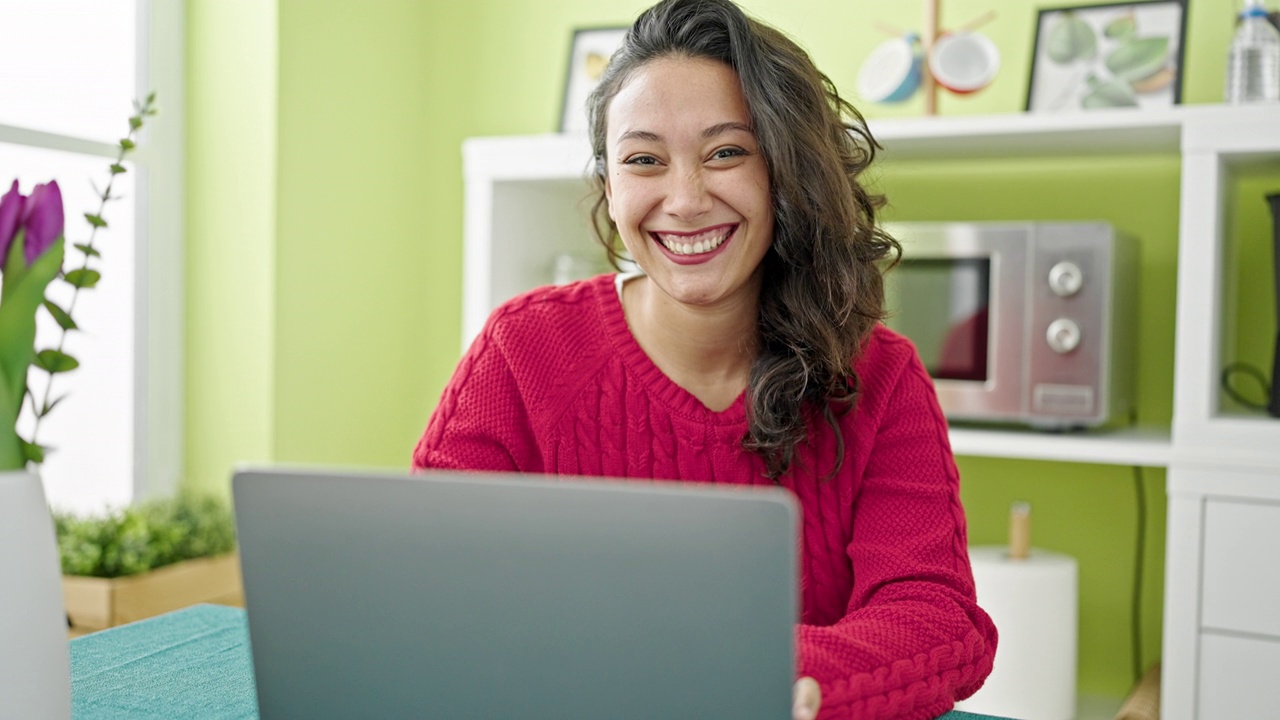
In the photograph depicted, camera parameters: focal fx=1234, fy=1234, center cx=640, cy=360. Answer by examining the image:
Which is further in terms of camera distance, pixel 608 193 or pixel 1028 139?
pixel 1028 139

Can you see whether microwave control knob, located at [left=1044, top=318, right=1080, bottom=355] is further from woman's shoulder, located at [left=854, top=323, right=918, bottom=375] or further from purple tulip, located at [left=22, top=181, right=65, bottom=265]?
purple tulip, located at [left=22, top=181, right=65, bottom=265]

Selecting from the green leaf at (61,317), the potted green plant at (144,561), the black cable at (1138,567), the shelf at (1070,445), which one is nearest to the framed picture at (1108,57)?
the shelf at (1070,445)

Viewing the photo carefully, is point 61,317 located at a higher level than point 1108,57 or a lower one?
lower

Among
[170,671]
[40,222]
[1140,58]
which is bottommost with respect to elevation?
[170,671]

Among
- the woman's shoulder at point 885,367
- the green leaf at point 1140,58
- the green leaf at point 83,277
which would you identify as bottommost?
the woman's shoulder at point 885,367

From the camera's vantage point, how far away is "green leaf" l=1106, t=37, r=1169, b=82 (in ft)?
6.52

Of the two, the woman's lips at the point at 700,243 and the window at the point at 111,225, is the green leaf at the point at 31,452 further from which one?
the window at the point at 111,225

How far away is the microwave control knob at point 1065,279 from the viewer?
1831 millimetres

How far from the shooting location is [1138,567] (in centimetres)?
215

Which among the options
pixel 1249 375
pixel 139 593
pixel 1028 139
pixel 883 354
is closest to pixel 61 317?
pixel 883 354

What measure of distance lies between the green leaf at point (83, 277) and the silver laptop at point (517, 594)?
142 millimetres

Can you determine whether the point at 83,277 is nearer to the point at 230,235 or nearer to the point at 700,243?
the point at 700,243

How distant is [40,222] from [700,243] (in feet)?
2.08

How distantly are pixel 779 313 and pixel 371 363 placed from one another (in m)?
1.64
